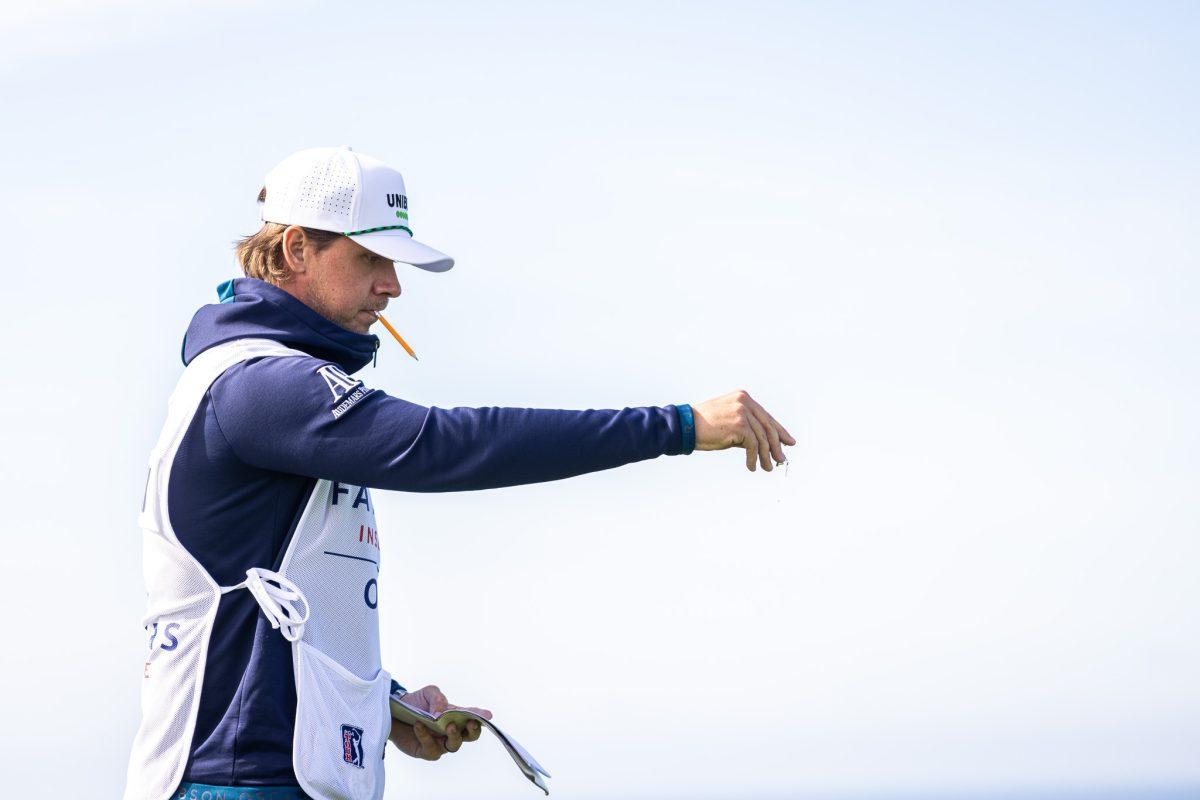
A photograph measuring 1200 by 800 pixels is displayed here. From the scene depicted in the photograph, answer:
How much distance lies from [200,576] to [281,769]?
2.04 feet

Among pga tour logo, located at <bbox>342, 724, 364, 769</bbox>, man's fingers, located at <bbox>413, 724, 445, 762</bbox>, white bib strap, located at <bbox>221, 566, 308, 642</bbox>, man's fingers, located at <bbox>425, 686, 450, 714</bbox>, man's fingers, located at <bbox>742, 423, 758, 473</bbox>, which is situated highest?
man's fingers, located at <bbox>742, 423, 758, 473</bbox>

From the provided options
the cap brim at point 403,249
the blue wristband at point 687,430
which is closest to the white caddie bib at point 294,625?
the cap brim at point 403,249

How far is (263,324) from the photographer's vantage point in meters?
5.18

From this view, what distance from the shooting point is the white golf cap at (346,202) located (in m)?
5.36

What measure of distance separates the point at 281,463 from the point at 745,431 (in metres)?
1.37

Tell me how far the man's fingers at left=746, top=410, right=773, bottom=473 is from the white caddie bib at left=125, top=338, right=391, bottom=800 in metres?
1.29

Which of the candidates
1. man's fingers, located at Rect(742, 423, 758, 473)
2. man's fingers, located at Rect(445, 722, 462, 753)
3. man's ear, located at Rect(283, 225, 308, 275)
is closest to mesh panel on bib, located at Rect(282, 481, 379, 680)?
man's fingers, located at Rect(445, 722, 462, 753)

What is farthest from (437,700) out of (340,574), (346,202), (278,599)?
(346,202)

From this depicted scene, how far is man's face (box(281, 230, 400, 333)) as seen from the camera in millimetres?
5367

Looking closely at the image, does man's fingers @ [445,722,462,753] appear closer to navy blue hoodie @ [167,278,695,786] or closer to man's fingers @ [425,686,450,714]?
man's fingers @ [425,686,450,714]

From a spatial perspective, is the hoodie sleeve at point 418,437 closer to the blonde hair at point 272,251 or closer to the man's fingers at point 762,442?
the man's fingers at point 762,442

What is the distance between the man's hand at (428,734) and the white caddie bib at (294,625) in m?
0.35

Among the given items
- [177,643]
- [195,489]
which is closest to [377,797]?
[177,643]

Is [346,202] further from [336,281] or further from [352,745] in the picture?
[352,745]
